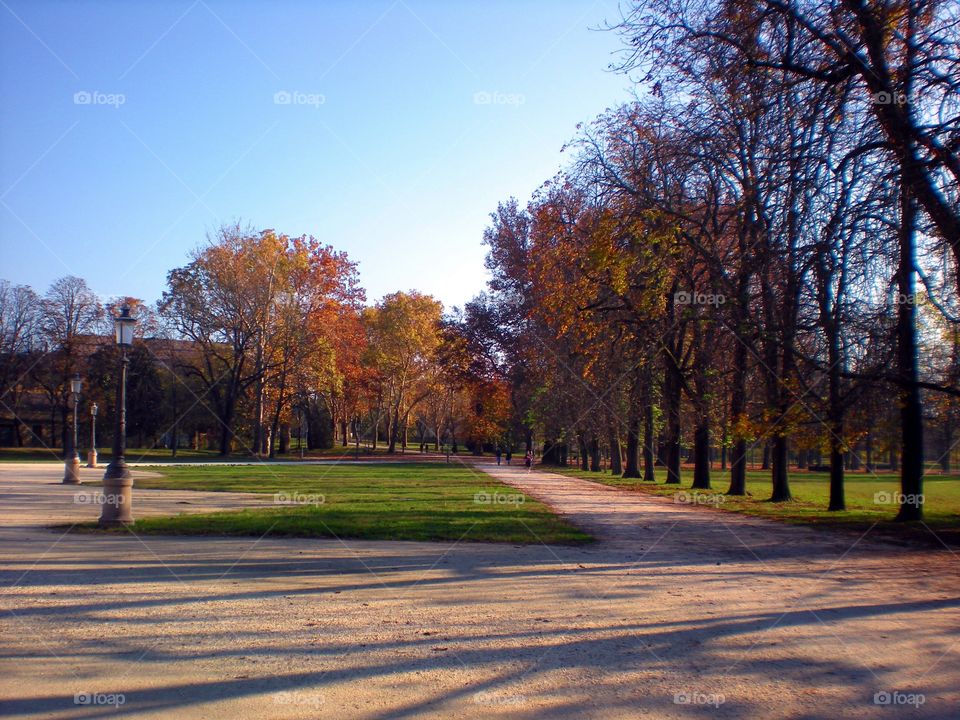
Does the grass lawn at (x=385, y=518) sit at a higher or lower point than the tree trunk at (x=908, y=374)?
lower

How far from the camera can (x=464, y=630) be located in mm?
7406

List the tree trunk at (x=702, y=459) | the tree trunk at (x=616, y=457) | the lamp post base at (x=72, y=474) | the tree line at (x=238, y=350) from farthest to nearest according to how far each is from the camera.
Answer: the tree line at (x=238, y=350) → the tree trunk at (x=616, y=457) → the tree trunk at (x=702, y=459) → the lamp post base at (x=72, y=474)

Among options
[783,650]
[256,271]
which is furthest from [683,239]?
[256,271]

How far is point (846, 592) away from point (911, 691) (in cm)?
384

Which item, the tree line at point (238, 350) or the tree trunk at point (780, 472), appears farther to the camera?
the tree line at point (238, 350)

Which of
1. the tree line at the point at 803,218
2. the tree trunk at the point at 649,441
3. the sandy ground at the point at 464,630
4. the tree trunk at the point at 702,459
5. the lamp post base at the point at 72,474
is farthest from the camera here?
the tree trunk at the point at 649,441

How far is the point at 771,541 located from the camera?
14.4 m

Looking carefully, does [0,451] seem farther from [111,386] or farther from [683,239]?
[683,239]

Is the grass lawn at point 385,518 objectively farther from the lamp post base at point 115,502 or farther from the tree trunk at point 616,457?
the tree trunk at point 616,457

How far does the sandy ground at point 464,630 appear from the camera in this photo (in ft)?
18.4

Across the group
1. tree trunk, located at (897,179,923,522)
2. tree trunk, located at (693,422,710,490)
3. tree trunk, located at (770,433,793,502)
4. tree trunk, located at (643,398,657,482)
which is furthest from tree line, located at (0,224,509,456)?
tree trunk, located at (897,179,923,522)

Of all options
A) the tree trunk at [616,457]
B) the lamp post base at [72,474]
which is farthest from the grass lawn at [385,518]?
the tree trunk at [616,457]

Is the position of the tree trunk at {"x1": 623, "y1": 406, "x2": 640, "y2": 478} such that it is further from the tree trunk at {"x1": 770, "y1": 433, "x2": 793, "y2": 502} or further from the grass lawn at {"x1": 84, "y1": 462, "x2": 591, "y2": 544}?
the grass lawn at {"x1": 84, "y1": 462, "x2": 591, "y2": 544}

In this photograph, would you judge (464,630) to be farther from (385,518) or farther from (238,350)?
(238,350)
